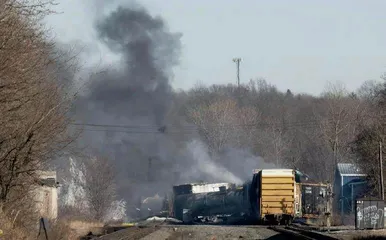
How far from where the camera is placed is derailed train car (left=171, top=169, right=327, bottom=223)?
5512cm

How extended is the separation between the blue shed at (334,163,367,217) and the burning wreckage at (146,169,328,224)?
9.11m

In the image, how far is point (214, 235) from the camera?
1617 inches

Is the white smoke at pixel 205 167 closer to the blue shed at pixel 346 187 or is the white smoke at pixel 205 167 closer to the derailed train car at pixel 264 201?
the blue shed at pixel 346 187

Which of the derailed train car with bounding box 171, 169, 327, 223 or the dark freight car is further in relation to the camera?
the dark freight car

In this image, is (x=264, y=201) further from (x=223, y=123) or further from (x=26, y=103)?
(x=223, y=123)

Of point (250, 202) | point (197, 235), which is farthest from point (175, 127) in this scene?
point (197, 235)

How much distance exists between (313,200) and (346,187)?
16.0 meters

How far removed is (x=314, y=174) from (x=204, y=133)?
15504mm

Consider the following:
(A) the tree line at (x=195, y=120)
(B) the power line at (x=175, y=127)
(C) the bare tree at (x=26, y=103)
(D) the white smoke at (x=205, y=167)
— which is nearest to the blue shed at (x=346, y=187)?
(A) the tree line at (x=195, y=120)

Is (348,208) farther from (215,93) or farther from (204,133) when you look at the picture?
(215,93)

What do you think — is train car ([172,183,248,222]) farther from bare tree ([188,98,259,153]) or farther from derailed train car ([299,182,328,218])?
bare tree ([188,98,259,153])

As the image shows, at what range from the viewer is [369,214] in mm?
44156

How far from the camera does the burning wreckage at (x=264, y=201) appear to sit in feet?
181

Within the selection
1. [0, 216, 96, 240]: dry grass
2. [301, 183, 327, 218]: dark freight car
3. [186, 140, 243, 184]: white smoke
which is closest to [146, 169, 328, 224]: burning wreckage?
[301, 183, 327, 218]: dark freight car
